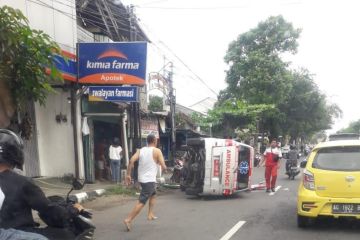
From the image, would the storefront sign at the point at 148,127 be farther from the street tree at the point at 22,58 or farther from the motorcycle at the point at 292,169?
the street tree at the point at 22,58

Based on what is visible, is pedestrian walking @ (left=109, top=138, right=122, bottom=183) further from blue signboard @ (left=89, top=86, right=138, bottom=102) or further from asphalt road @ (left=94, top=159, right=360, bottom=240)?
asphalt road @ (left=94, top=159, right=360, bottom=240)

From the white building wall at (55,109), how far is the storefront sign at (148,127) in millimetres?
6383

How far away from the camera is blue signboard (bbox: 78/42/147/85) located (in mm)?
15758

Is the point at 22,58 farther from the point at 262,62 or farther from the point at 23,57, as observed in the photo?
the point at 262,62

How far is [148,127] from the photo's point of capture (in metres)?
25.3

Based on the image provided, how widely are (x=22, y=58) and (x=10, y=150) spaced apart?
5.13 metres

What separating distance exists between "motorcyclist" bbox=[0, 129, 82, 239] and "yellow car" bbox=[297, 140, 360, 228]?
5.78 m

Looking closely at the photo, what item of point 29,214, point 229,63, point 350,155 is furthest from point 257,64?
point 29,214

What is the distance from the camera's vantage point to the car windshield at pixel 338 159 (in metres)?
8.68

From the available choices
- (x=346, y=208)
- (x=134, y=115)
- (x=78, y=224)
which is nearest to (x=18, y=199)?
(x=78, y=224)

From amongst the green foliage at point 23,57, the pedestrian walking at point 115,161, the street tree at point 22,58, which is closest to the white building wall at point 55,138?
the pedestrian walking at point 115,161

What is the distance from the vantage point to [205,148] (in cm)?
1426

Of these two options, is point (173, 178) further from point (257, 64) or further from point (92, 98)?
point (257, 64)

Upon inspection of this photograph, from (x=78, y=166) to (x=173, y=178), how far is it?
367 centimetres
